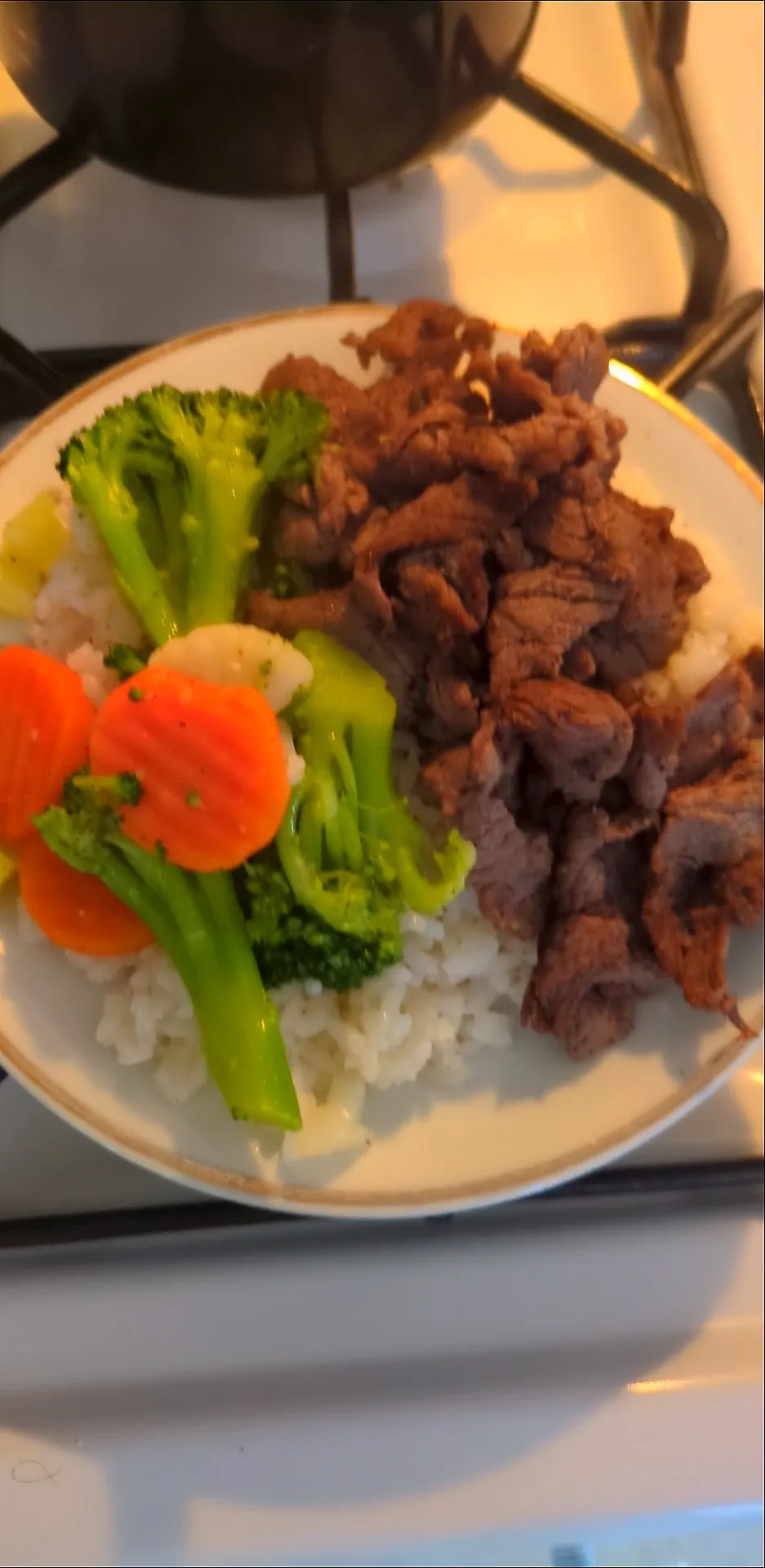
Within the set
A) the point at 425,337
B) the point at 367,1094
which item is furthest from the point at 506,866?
the point at 425,337

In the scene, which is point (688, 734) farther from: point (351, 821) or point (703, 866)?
point (351, 821)

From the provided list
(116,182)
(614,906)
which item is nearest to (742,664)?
(614,906)

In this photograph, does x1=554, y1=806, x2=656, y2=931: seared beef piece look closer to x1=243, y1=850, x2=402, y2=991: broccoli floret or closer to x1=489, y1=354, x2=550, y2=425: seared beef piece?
x1=243, y1=850, x2=402, y2=991: broccoli floret

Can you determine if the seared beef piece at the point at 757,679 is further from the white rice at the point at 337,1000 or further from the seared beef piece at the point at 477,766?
the seared beef piece at the point at 477,766

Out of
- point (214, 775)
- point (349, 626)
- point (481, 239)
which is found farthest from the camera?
point (481, 239)

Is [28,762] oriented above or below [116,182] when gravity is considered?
below

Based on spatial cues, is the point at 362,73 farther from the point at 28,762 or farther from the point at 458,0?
the point at 28,762
